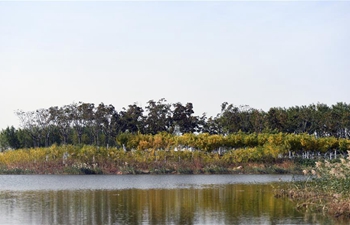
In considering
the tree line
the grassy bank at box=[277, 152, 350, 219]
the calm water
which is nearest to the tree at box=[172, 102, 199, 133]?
the tree line

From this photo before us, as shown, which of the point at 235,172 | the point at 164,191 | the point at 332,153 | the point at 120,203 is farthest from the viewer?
the point at 332,153

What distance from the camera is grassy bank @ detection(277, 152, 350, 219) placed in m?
24.2

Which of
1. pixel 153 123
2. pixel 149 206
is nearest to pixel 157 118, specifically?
pixel 153 123

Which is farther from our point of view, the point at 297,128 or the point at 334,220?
the point at 297,128

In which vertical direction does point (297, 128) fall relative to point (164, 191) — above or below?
above

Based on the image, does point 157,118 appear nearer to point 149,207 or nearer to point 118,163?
point 118,163

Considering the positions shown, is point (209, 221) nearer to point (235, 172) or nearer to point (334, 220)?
point (334, 220)

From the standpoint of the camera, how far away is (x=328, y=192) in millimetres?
26781

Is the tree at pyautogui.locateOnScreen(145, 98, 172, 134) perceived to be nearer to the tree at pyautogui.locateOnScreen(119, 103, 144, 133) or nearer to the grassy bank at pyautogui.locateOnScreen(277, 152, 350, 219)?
the tree at pyautogui.locateOnScreen(119, 103, 144, 133)

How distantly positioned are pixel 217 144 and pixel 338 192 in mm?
45818

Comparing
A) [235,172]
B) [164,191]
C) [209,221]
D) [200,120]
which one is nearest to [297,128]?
[200,120]

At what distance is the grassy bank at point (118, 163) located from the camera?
63.0 m

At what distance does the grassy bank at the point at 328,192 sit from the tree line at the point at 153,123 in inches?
2017

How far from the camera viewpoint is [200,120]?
8619 cm
